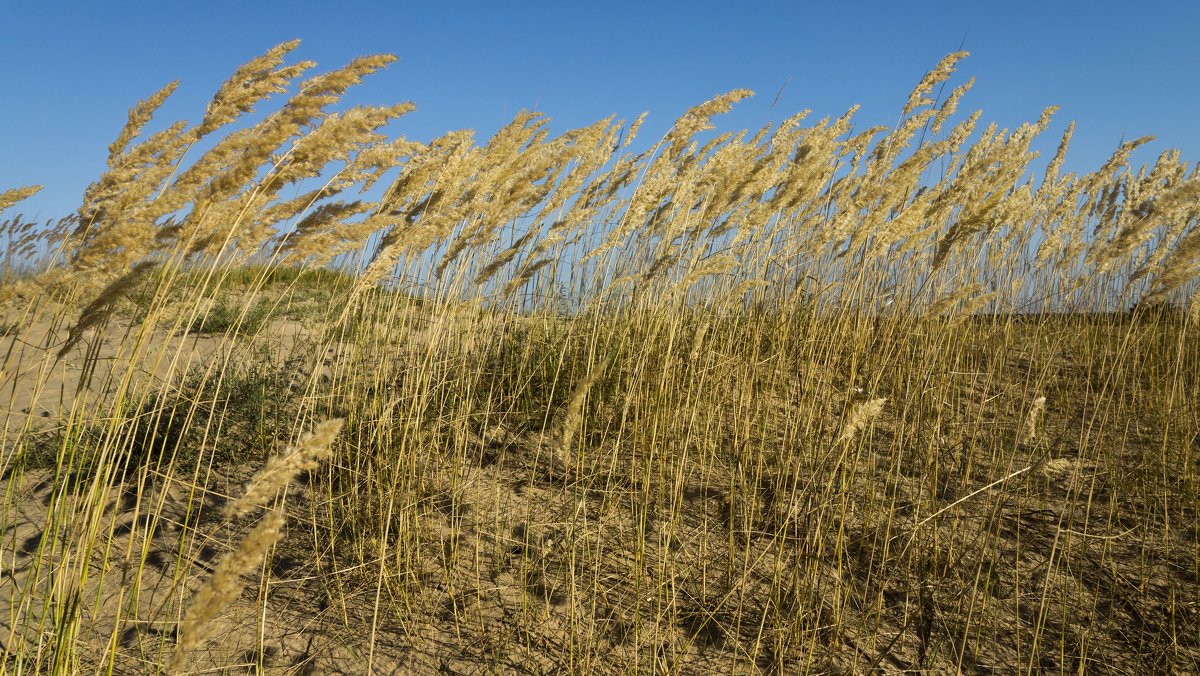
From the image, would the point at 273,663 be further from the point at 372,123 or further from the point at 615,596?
the point at 372,123

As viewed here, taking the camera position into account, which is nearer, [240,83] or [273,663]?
[240,83]

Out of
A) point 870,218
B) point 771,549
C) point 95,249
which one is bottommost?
point 771,549

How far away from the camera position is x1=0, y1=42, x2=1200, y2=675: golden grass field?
1.89 meters

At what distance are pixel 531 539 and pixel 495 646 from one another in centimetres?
54

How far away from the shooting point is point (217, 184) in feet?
5.69

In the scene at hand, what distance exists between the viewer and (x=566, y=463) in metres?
1.85

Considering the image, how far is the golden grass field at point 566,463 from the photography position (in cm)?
189

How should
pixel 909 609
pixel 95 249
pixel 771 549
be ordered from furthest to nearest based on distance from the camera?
pixel 771 549 → pixel 909 609 → pixel 95 249

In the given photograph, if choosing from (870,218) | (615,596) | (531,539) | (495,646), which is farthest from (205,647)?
(870,218)

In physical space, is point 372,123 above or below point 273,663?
above

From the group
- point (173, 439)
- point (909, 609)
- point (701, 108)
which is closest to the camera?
point (909, 609)

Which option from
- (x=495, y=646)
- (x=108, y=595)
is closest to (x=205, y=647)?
(x=108, y=595)

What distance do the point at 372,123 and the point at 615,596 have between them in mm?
1549

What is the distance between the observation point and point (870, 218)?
2.72 m
